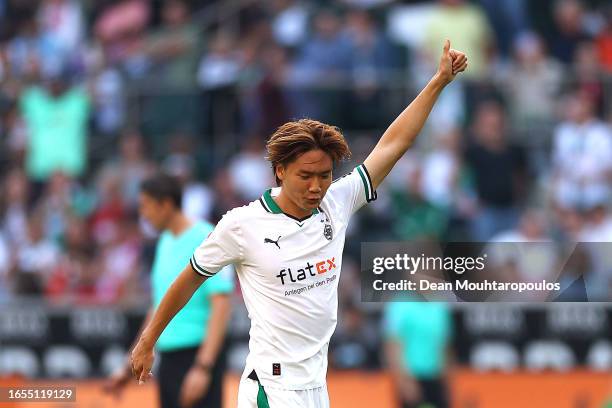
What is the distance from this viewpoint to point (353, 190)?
6.53 meters

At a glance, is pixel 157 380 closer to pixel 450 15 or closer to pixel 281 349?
pixel 281 349

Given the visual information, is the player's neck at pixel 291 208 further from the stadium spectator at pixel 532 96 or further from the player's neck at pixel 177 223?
the stadium spectator at pixel 532 96

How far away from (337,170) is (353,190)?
7397mm

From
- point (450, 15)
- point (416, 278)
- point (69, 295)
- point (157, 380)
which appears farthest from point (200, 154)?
point (416, 278)

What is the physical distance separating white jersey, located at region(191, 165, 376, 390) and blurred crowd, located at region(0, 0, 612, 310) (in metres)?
7.14

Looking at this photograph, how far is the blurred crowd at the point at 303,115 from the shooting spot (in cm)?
1451

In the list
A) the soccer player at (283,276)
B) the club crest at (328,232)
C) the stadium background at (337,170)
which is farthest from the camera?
the stadium background at (337,170)

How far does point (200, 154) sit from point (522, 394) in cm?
496

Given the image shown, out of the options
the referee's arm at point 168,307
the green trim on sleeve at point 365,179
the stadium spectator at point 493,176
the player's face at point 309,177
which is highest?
the stadium spectator at point 493,176

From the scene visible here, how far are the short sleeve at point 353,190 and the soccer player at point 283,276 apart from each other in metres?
0.14

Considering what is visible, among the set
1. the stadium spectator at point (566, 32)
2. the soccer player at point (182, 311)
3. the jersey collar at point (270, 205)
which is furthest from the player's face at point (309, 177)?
the stadium spectator at point (566, 32)

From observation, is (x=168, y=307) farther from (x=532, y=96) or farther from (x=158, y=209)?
(x=532, y=96)

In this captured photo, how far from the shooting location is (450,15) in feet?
51.1

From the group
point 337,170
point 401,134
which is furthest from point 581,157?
point 401,134
